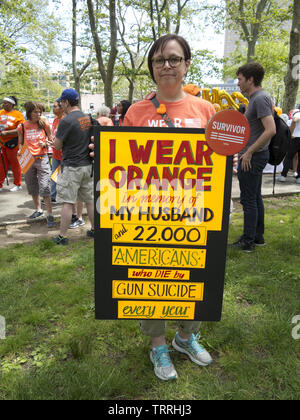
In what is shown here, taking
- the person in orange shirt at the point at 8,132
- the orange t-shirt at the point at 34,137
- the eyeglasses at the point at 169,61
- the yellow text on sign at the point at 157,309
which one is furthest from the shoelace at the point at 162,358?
the person in orange shirt at the point at 8,132

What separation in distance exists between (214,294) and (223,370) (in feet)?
2.19

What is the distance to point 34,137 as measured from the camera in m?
5.11

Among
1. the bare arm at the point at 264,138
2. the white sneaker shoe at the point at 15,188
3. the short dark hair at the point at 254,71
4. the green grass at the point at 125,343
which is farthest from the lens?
the white sneaker shoe at the point at 15,188

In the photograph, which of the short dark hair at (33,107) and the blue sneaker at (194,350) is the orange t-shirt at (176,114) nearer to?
the blue sneaker at (194,350)

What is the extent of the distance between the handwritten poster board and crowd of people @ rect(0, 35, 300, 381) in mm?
281

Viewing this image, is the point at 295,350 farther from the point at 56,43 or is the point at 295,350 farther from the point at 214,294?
Answer: the point at 56,43

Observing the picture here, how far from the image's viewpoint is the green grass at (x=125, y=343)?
200cm

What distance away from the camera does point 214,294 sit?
6.10ft

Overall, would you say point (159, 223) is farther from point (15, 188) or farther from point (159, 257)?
point (15, 188)

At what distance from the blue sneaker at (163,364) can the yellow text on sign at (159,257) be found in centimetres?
71

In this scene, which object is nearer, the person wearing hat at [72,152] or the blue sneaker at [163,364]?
the blue sneaker at [163,364]

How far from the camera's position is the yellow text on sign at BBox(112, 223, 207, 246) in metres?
1.75

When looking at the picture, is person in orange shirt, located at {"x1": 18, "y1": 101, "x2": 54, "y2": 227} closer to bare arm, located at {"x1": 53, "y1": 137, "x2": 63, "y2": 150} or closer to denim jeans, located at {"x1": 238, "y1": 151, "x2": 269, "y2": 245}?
bare arm, located at {"x1": 53, "y1": 137, "x2": 63, "y2": 150}
